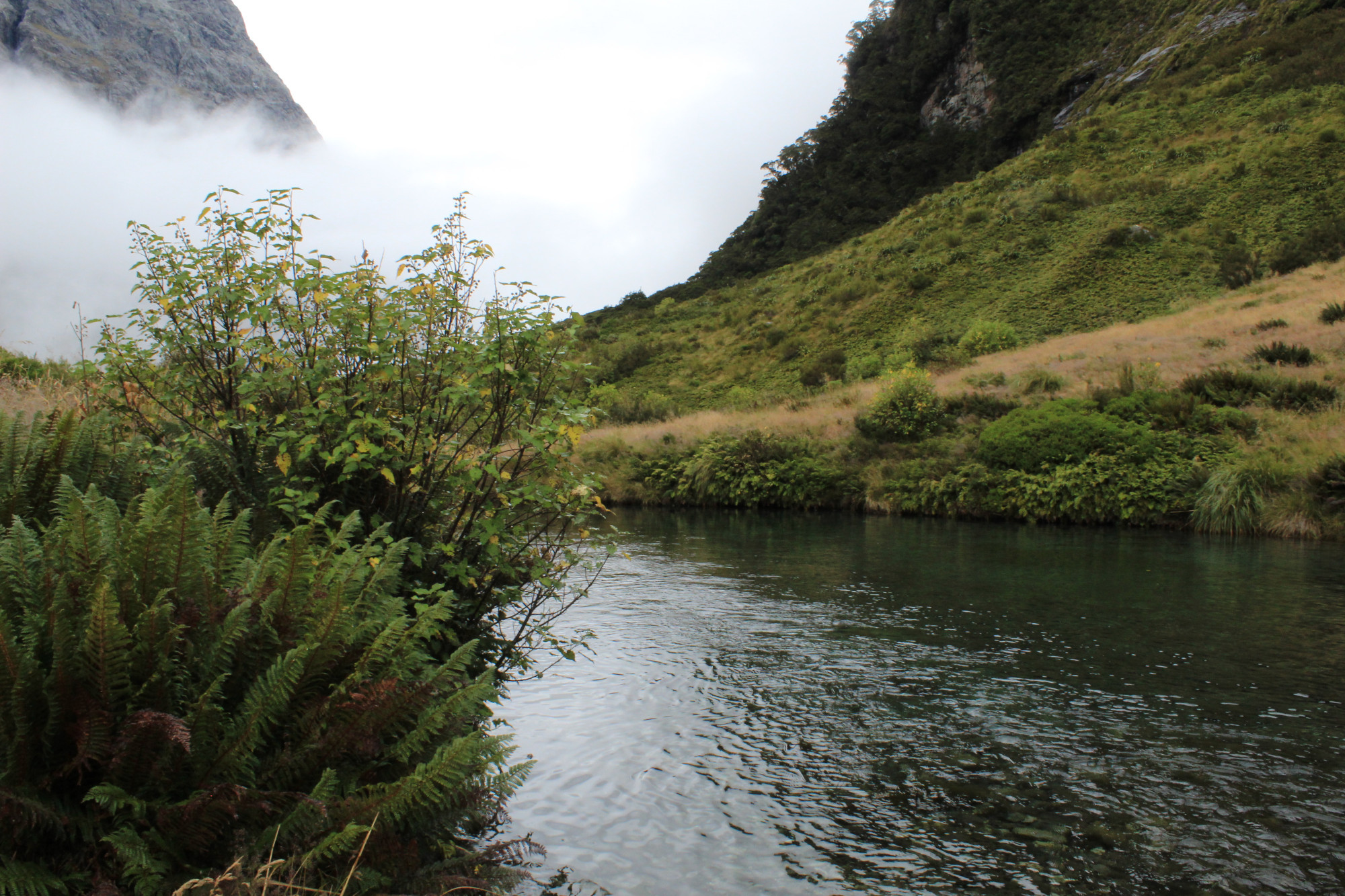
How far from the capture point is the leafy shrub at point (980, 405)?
72.0 feet

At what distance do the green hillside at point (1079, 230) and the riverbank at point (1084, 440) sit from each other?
21.2 feet

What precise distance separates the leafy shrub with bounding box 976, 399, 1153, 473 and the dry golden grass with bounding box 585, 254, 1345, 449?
89.8 inches

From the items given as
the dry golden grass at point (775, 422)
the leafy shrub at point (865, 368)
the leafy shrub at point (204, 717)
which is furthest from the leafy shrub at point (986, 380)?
the leafy shrub at point (204, 717)

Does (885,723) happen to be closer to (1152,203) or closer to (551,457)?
(551,457)

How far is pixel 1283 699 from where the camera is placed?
5.70 meters

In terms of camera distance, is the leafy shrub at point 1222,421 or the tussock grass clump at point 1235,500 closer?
the tussock grass clump at point 1235,500

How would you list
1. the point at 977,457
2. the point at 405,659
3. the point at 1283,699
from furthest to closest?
1. the point at 977,457
2. the point at 1283,699
3. the point at 405,659

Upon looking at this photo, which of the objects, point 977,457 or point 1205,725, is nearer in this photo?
point 1205,725

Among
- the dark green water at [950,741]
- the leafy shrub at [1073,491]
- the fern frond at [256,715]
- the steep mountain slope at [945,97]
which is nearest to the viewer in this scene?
the fern frond at [256,715]

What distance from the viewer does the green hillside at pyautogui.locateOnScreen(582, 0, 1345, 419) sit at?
35.1 m

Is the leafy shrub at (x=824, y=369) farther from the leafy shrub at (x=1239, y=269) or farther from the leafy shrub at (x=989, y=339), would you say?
the leafy shrub at (x=1239, y=269)

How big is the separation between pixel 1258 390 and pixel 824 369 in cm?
1946

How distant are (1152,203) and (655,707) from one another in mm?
41438

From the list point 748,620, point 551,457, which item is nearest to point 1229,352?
point 748,620
